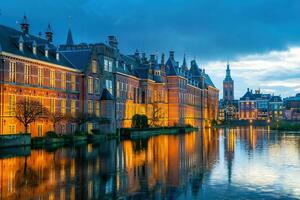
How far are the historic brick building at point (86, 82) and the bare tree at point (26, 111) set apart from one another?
0.92 metres

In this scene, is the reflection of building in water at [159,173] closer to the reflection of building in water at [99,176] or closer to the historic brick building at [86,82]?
the reflection of building in water at [99,176]

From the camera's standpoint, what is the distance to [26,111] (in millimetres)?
43000

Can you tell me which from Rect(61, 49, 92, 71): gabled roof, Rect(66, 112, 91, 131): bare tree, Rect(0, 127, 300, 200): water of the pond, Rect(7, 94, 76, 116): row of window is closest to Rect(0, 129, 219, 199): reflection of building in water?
Rect(0, 127, 300, 200): water of the pond

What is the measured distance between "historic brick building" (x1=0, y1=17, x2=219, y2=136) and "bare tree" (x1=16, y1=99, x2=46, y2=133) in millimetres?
923

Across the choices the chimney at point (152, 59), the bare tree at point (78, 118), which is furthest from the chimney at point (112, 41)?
the bare tree at point (78, 118)

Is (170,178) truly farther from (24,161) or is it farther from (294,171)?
(24,161)

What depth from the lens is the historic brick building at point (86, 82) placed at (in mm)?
45406

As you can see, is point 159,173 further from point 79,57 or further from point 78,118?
point 79,57

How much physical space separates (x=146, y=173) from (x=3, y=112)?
995 inches

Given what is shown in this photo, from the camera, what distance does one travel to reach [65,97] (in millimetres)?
55062

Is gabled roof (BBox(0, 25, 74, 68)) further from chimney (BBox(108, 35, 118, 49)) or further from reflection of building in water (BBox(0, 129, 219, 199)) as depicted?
chimney (BBox(108, 35, 118, 49))

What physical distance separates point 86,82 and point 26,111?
17042 millimetres

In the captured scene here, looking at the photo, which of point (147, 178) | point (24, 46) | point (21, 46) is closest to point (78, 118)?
point (24, 46)

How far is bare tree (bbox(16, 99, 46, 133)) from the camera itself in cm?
4315
